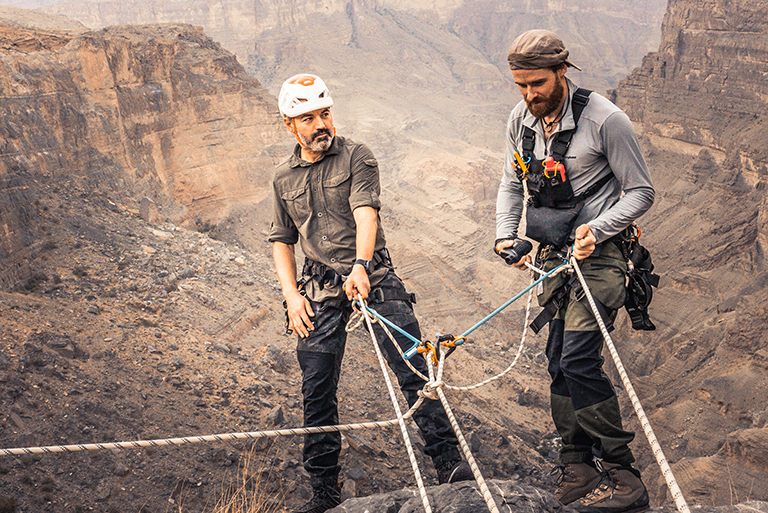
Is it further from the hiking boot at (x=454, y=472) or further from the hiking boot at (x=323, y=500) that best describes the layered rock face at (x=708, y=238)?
the hiking boot at (x=323, y=500)

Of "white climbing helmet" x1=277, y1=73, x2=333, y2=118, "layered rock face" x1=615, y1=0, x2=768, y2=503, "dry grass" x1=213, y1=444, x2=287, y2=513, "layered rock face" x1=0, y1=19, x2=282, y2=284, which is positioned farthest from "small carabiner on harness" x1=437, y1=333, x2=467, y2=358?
"layered rock face" x1=0, y1=19, x2=282, y2=284

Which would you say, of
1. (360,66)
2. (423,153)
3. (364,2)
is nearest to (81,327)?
(423,153)

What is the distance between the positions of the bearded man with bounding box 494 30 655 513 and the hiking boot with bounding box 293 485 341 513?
4.89ft

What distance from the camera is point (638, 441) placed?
50.0ft

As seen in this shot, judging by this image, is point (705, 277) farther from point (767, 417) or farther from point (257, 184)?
point (257, 184)

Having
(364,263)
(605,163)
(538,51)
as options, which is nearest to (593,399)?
(605,163)

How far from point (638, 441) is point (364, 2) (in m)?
89.9

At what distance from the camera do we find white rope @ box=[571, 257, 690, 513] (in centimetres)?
217

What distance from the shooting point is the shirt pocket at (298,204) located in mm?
4289

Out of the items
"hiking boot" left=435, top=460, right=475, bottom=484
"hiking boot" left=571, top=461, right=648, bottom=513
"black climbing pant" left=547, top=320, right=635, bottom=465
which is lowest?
"hiking boot" left=435, top=460, right=475, bottom=484

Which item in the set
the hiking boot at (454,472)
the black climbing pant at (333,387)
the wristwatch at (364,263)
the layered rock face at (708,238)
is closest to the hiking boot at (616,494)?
the hiking boot at (454,472)

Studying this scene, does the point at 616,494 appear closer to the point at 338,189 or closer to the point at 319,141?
the point at 338,189

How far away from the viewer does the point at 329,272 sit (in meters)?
4.24

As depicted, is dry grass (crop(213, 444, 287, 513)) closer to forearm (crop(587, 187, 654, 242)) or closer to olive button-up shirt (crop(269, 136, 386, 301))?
olive button-up shirt (crop(269, 136, 386, 301))
